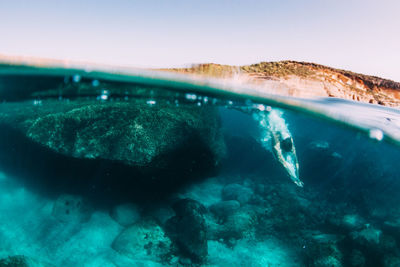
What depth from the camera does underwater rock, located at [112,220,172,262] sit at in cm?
771

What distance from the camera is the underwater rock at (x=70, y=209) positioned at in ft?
29.0

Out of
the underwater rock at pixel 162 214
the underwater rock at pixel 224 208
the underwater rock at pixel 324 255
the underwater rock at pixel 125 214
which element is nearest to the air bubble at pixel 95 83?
the underwater rock at pixel 125 214

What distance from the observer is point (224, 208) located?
1050cm

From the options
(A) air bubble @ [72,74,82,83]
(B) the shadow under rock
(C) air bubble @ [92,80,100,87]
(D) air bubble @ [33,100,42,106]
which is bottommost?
(B) the shadow under rock

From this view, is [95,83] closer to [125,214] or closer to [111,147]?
[111,147]

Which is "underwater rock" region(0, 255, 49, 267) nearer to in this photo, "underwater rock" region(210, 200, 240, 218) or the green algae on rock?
the green algae on rock

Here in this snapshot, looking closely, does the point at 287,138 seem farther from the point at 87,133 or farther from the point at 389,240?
the point at 87,133

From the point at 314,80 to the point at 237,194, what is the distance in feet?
23.6

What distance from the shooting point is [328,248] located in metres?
8.13

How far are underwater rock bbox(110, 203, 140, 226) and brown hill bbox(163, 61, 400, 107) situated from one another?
6.28 m

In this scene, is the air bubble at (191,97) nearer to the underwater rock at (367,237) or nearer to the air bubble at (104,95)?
the air bubble at (104,95)

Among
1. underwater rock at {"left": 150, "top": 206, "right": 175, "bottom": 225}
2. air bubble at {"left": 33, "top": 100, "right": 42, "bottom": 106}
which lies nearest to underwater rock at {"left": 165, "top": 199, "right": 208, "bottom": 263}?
underwater rock at {"left": 150, "top": 206, "right": 175, "bottom": 225}

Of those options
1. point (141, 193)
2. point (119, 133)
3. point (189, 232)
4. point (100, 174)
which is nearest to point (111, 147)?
point (119, 133)

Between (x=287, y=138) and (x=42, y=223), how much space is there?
47.0ft
